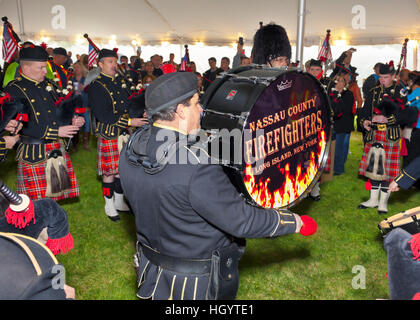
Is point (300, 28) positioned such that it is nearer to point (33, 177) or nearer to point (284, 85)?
point (284, 85)

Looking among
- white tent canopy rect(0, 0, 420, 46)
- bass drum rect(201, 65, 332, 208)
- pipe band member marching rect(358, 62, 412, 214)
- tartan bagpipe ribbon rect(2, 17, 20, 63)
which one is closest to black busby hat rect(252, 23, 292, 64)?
bass drum rect(201, 65, 332, 208)

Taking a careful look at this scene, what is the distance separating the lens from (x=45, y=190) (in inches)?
156

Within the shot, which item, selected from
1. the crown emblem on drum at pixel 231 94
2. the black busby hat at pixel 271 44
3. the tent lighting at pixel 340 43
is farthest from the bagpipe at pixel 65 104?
the tent lighting at pixel 340 43

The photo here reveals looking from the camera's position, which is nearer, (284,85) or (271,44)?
(284,85)

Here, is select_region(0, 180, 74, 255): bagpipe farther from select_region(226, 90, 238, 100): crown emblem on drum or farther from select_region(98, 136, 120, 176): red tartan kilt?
select_region(98, 136, 120, 176): red tartan kilt

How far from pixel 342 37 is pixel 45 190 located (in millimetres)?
11807

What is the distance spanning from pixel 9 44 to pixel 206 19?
28.7ft

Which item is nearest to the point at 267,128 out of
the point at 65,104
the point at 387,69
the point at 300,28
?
the point at 65,104

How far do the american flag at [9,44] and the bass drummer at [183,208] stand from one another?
17.4ft

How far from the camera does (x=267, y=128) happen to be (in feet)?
8.16

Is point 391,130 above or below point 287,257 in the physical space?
above

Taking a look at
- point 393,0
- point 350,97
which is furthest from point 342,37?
point 350,97

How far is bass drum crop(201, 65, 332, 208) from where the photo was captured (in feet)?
7.49

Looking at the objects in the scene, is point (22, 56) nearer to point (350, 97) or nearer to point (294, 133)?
point (294, 133)
